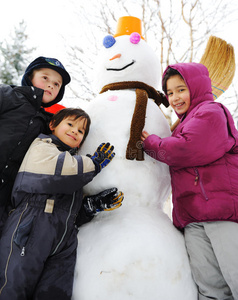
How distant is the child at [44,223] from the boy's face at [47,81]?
0.49 metres

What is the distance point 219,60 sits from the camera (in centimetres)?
243

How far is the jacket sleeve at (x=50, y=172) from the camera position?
132 cm

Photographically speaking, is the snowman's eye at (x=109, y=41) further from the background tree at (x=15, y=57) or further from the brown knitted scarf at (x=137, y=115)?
the background tree at (x=15, y=57)

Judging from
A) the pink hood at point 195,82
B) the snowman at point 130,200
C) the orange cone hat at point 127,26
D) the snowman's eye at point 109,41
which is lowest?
the snowman at point 130,200

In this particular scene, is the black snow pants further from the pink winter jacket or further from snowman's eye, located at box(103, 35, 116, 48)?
snowman's eye, located at box(103, 35, 116, 48)

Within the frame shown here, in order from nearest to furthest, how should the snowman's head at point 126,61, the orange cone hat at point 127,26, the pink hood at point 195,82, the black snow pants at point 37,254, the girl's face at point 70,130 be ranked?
the black snow pants at point 37,254
the girl's face at point 70,130
the pink hood at point 195,82
the snowman's head at point 126,61
the orange cone hat at point 127,26

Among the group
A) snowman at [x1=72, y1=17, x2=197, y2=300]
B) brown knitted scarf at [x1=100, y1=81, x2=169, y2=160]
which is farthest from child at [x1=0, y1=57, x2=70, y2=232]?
brown knitted scarf at [x1=100, y1=81, x2=169, y2=160]

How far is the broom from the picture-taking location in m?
2.39

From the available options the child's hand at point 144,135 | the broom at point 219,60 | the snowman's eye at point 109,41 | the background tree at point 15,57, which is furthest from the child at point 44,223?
the background tree at point 15,57

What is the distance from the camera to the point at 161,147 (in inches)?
62.1

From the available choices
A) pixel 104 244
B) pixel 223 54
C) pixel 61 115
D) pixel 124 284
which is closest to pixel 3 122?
pixel 61 115

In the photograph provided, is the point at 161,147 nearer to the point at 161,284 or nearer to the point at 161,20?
the point at 161,284

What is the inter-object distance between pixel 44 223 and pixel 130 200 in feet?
2.06

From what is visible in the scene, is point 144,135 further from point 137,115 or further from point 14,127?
point 14,127
